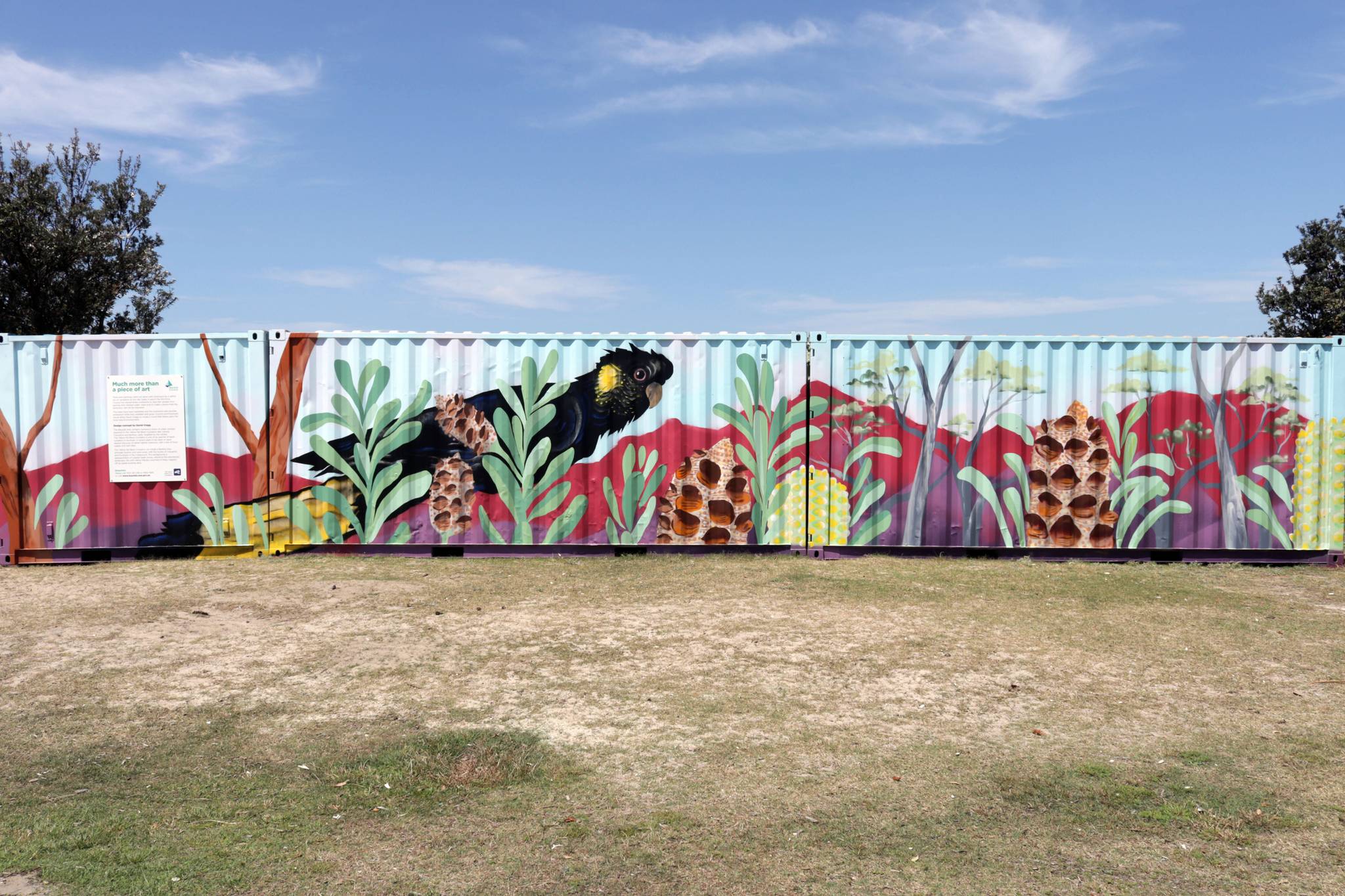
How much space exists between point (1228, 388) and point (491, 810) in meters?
10.9

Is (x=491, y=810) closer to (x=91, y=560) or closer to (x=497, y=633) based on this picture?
(x=497, y=633)

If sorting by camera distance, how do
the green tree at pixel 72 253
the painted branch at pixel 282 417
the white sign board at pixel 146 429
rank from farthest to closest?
the green tree at pixel 72 253 → the painted branch at pixel 282 417 → the white sign board at pixel 146 429

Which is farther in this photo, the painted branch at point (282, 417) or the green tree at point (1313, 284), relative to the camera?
the green tree at point (1313, 284)

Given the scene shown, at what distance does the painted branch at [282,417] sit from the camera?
→ 11352mm

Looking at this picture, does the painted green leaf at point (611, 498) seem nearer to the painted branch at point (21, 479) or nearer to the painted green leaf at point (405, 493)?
the painted green leaf at point (405, 493)

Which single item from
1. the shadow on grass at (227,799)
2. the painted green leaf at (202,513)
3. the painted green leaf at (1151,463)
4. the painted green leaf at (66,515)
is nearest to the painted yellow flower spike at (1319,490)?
the painted green leaf at (1151,463)

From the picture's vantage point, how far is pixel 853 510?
11320 mm

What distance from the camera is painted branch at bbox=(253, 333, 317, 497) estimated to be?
1135cm

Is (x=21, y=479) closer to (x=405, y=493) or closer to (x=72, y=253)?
(x=405, y=493)

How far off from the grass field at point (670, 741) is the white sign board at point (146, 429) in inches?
92.3

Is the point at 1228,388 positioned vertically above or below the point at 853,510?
above

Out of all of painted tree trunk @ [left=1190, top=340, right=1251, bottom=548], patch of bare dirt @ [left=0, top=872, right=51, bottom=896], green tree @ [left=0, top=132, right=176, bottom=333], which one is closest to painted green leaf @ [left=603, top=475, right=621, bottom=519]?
painted tree trunk @ [left=1190, top=340, right=1251, bottom=548]

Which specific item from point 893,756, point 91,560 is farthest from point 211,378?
point 893,756

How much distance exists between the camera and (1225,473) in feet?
37.0
